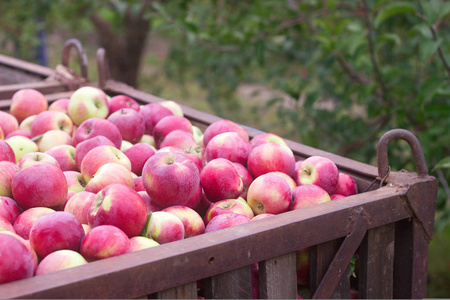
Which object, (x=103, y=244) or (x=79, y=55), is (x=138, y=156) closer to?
(x=103, y=244)

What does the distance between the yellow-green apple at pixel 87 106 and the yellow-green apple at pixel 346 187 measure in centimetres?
96

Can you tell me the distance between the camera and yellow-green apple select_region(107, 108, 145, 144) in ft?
6.07

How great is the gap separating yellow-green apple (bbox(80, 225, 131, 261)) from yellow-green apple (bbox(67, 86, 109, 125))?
96cm

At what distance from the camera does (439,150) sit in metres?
2.51

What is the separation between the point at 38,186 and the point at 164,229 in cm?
35

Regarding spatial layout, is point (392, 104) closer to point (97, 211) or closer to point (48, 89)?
point (48, 89)

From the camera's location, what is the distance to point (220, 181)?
1.44 metres

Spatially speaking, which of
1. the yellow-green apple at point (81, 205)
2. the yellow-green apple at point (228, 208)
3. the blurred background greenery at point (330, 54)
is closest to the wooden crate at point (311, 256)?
the yellow-green apple at point (228, 208)

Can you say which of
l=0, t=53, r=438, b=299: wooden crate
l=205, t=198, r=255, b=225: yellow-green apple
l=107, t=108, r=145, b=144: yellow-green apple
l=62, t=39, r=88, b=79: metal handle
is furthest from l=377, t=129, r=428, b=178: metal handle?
l=62, t=39, r=88, b=79: metal handle

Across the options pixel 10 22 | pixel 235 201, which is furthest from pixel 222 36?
pixel 10 22

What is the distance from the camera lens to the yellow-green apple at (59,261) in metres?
1.01

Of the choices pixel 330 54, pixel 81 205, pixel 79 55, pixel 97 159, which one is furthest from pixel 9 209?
pixel 330 54

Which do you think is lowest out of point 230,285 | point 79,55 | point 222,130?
point 230,285

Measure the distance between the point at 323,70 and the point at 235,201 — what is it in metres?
2.52
